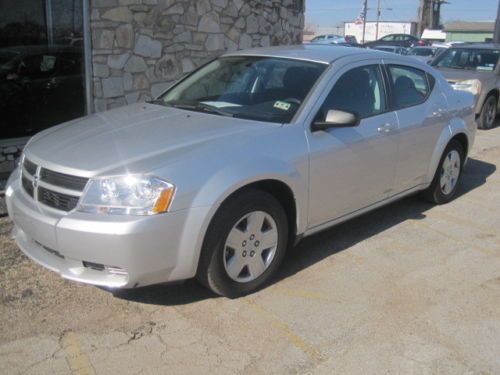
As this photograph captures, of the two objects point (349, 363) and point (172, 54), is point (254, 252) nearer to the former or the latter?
point (349, 363)

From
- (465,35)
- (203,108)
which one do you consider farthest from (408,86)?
(465,35)

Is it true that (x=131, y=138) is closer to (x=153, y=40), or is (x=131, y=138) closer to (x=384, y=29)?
(x=153, y=40)

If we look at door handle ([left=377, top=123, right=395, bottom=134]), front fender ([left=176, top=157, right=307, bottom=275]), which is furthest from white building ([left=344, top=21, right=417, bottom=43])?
front fender ([left=176, top=157, right=307, bottom=275])

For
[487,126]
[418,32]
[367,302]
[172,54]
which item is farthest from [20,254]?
[418,32]

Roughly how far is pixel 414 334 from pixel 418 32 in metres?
64.0

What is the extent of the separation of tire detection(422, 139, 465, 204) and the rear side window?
0.70 meters

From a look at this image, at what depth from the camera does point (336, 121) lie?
4016 millimetres

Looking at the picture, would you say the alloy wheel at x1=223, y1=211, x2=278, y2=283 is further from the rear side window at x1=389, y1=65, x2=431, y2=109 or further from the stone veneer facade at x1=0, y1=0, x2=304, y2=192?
the stone veneer facade at x1=0, y1=0, x2=304, y2=192

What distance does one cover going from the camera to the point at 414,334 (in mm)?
3420

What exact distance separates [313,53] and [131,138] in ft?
5.90

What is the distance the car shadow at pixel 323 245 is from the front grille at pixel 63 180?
0.89m

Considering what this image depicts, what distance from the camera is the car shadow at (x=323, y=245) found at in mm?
3816

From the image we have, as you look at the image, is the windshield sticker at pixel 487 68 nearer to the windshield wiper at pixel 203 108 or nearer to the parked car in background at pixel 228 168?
the parked car in background at pixel 228 168

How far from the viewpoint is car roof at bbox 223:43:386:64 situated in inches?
179
